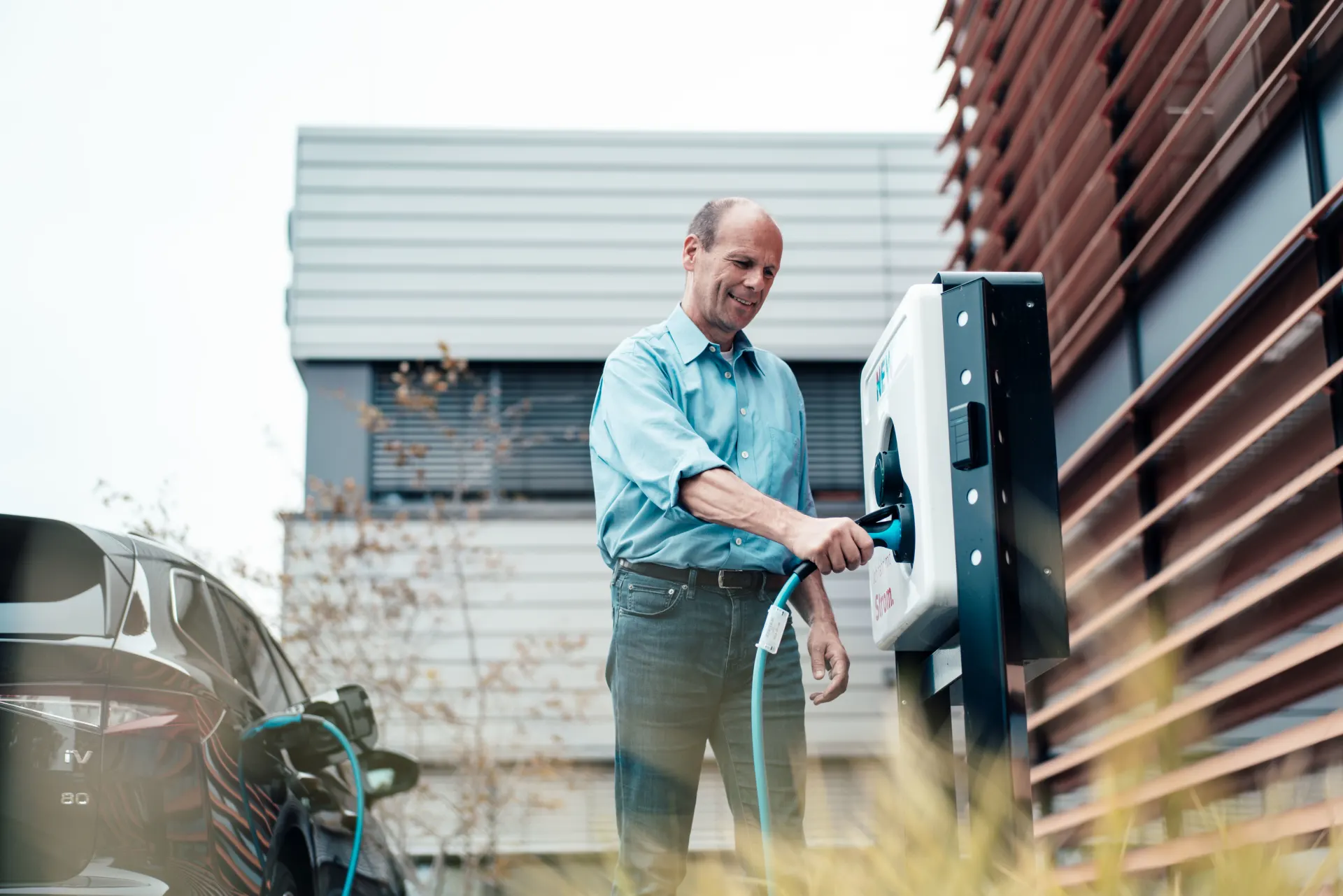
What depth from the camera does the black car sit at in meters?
2.13

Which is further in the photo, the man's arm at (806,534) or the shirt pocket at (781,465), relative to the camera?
the shirt pocket at (781,465)

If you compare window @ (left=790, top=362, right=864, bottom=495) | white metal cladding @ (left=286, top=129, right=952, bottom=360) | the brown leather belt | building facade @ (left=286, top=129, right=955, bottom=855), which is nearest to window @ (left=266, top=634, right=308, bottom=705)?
the brown leather belt

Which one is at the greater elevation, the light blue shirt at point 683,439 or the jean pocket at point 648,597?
the light blue shirt at point 683,439

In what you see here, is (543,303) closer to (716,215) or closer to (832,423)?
(832,423)

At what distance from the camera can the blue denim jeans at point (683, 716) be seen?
2.47 meters

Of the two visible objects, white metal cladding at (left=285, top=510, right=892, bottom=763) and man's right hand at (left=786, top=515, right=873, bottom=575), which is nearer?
man's right hand at (left=786, top=515, right=873, bottom=575)

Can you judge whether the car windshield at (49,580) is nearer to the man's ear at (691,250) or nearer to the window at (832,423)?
the man's ear at (691,250)

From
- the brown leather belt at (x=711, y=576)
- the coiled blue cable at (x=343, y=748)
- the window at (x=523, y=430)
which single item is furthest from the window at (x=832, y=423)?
the brown leather belt at (x=711, y=576)

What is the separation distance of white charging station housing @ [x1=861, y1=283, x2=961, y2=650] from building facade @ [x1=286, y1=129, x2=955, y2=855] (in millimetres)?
7702

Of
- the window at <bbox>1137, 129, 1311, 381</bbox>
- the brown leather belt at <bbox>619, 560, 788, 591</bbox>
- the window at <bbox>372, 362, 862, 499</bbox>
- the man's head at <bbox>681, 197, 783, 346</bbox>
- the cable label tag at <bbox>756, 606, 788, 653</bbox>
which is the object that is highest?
the window at <bbox>372, 362, 862, 499</bbox>

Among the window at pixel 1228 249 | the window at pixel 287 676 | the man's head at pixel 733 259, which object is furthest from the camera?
the window at pixel 287 676

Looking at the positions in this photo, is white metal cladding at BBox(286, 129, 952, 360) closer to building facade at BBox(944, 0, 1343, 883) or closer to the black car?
building facade at BBox(944, 0, 1343, 883)

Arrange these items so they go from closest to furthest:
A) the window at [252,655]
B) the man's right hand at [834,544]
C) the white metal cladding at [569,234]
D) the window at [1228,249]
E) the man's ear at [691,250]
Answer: the man's right hand at [834,544] < the man's ear at [691,250] < the window at [252,655] < the window at [1228,249] < the white metal cladding at [569,234]

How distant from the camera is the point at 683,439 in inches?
94.8
